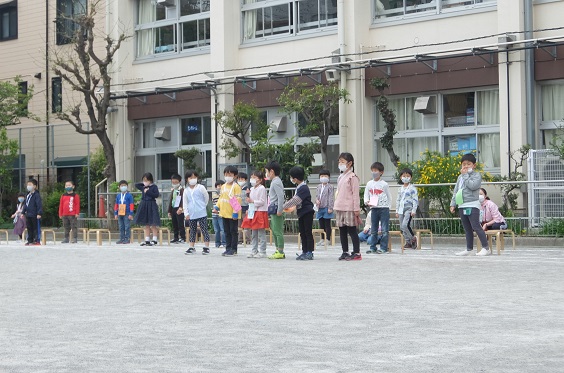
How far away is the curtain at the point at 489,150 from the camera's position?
30.1 meters

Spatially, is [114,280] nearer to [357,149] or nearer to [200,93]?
[357,149]

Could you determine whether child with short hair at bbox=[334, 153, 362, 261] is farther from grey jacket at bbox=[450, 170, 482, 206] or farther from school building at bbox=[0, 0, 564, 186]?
school building at bbox=[0, 0, 564, 186]

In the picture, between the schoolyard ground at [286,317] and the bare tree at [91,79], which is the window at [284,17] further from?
the schoolyard ground at [286,317]

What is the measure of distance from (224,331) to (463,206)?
439 inches

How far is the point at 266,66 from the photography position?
3494cm

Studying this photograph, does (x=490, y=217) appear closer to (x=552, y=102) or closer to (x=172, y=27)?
(x=552, y=102)

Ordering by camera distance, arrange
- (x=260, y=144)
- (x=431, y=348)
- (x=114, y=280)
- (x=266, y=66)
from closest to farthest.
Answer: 1. (x=431, y=348)
2. (x=114, y=280)
3. (x=260, y=144)
4. (x=266, y=66)

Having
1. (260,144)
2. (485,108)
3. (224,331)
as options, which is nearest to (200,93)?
(260,144)

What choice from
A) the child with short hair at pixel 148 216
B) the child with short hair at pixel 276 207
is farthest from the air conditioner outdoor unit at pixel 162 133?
the child with short hair at pixel 276 207

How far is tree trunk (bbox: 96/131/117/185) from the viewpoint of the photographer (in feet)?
120

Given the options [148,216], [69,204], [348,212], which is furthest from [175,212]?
[348,212]

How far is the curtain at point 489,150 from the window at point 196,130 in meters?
10.4

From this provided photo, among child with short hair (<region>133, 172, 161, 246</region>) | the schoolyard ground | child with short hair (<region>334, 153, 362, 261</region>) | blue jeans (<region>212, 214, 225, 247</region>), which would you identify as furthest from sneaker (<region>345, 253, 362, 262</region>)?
child with short hair (<region>133, 172, 161, 246</region>)

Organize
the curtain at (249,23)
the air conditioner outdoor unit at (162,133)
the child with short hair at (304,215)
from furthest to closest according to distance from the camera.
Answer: the air conditioner outdoor unit at (162,133)
the curtain at (249,23)
the child with short hair at (304,215)
